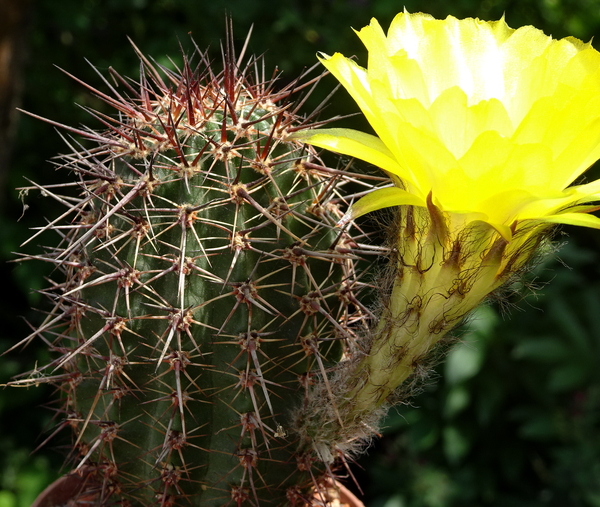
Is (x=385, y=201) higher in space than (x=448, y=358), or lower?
higher

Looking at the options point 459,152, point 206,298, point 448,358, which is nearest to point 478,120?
point 459,152

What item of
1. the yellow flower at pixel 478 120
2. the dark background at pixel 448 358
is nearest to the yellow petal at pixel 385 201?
the yellow flower at pixel 478 120

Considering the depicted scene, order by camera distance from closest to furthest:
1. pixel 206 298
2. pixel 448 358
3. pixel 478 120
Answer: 1. pixel 478 120
2. pixel 206 298
3. pixel 448 358

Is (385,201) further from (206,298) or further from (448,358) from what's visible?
(448,358)

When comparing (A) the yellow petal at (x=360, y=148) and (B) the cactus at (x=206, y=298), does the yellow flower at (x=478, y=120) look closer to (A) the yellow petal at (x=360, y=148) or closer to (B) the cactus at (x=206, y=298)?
(A) the yellow petal at (x=360, y=148)

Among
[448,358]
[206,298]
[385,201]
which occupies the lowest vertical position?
[448,358]

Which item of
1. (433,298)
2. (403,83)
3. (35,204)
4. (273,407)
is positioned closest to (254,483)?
(273,407)

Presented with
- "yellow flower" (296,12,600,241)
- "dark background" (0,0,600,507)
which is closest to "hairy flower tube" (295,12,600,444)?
"yellow flower" (296,12,600,241)

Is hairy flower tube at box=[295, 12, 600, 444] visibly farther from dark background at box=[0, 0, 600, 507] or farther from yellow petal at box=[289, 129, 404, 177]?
dark background at box=[0, 0, 600, 507]
